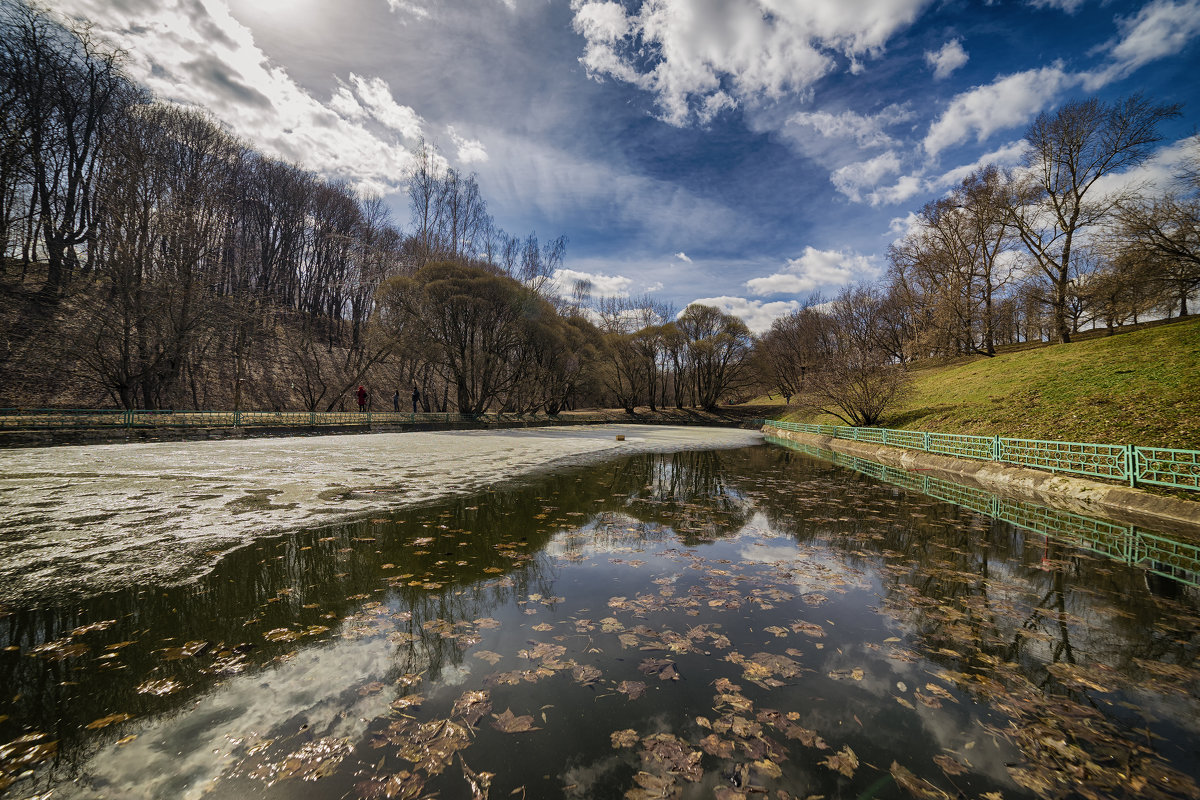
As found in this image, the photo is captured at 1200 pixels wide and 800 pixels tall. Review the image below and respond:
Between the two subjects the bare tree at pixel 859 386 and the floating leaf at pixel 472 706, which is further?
the bare tree at pixel 859 386

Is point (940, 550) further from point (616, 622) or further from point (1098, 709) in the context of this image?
point (616, 622)

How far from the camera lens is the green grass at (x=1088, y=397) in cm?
1042

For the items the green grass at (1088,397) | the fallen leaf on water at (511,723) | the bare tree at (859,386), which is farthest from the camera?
the bare tree at (859,386)

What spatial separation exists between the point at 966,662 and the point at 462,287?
33.3 meters

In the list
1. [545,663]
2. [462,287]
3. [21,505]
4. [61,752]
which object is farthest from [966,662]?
[462,287]

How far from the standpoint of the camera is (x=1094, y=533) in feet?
23.0

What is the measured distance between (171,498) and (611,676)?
9138 mm

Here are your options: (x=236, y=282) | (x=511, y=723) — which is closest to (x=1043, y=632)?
(x=511, y=723)

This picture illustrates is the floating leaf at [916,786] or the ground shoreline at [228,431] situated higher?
the ground shoreline at [228,431]

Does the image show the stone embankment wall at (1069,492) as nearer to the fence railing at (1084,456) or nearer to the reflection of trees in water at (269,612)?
the fence railing at (1084,456)

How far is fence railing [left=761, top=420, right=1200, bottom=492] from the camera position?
8.28 metres

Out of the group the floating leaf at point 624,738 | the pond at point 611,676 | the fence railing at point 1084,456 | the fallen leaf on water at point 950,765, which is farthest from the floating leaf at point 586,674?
the fence railing at point 1084,456

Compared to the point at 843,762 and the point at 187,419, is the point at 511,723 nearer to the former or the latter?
the point at 843,762

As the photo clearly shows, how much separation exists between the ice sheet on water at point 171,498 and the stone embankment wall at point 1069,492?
40.8 feet
